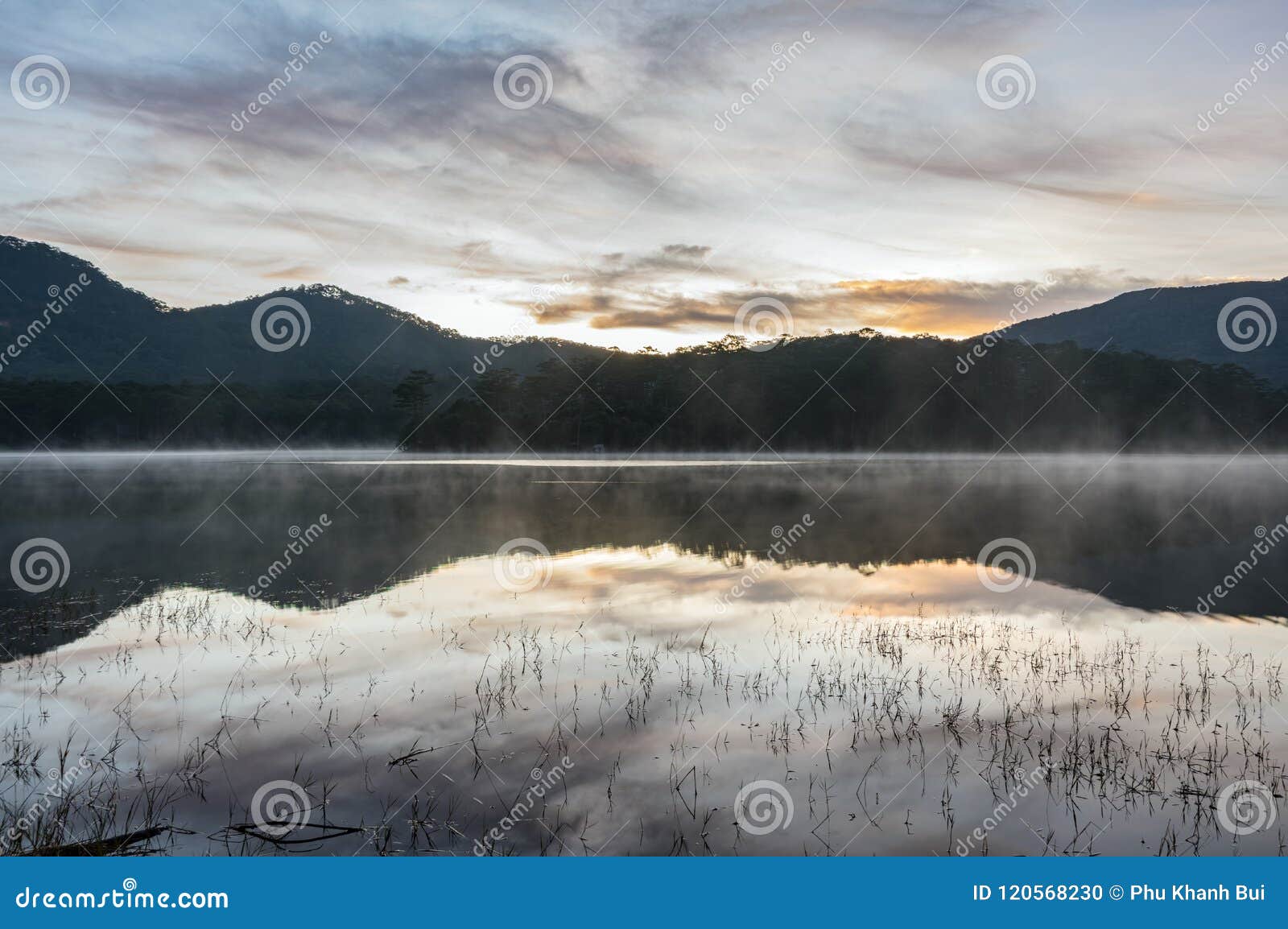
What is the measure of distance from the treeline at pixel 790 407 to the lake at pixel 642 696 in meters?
114

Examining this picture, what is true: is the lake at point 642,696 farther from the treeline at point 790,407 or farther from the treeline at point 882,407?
the treeline at point 790,407

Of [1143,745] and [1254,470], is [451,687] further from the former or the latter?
[1254,470]

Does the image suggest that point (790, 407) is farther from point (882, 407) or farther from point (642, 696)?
point (642, 696)

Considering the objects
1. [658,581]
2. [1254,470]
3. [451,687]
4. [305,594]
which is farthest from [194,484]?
[1254,470]

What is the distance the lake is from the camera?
7090 millimetres

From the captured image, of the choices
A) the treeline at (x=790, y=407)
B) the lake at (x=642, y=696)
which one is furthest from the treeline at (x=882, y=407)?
the lake at (x=642, y=696)

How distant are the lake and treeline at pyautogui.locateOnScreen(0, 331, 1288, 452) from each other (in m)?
114

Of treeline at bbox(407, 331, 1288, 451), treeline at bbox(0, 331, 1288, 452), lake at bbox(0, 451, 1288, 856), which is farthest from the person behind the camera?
treeline at bbox(0, 331, 1288, 452)

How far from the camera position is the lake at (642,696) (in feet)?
23.3

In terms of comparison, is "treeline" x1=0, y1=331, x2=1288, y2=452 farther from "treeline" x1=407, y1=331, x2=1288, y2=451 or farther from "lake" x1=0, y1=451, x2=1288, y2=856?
"lake" x1=0, y1=451, x2=1288, y2=856

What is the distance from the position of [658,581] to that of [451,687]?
882cm

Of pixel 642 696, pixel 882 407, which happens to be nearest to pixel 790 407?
pixel 882 407

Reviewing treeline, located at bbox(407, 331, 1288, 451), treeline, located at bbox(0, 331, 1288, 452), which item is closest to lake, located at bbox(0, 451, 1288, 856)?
treeline, located at bbox(407, 331, 1288, 451)

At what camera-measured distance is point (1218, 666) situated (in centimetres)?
1211
